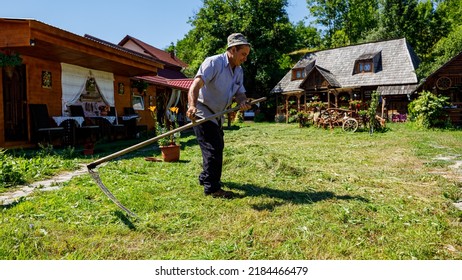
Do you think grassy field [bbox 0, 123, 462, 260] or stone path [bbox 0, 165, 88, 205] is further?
stone path [bbox 0, 165, 88, 205]

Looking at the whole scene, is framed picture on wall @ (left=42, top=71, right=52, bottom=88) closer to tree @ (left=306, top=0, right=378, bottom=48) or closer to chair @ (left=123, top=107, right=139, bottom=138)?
chair @ (left=123, top=107, right=139, bottom=138)

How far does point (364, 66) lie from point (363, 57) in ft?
2.41

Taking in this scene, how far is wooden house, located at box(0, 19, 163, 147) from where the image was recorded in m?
7.51

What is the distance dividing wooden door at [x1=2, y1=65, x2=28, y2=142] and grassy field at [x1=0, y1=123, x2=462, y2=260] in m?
5.85

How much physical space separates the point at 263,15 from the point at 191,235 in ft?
108

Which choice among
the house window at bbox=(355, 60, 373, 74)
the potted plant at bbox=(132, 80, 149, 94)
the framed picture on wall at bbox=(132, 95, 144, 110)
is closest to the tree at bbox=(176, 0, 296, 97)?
the house window at bbox=(355, 60, 373, 74)

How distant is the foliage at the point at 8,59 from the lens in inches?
306

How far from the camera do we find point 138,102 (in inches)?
620

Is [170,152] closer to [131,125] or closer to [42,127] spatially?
[42,127]

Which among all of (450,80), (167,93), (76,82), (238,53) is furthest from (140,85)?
(450,80)

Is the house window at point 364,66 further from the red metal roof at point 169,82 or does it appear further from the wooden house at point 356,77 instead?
the red metal roof at point 169,82

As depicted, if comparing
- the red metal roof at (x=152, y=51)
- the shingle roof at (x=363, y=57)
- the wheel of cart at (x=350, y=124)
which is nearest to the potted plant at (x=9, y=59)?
→ the wheel of cart at (x=350, y=124)

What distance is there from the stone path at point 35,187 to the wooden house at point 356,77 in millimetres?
18967

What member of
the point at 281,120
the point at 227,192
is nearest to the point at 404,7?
the point at 281,120
